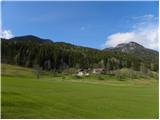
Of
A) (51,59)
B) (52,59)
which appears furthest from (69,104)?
(52,59)

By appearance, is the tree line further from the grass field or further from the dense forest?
the grass field

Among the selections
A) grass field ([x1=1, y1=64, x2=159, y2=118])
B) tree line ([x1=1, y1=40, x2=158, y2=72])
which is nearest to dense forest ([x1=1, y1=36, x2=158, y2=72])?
tree line ([x1=1, y1=40, x2=158, y2=72])

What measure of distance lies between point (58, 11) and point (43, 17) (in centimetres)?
66

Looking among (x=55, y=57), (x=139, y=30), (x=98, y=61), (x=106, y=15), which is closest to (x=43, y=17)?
(x=106, y=15)

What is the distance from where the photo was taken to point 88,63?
14275 cm

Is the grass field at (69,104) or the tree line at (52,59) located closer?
the grass field at (69,104)

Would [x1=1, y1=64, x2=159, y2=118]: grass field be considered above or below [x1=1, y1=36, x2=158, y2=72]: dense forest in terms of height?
below

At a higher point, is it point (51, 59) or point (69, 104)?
point (51, 59)

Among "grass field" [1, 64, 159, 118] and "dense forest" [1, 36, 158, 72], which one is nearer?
"grass field" [1, 64, 159, 118]

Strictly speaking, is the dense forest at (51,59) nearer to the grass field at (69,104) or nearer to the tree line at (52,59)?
the tree line at (52,59)

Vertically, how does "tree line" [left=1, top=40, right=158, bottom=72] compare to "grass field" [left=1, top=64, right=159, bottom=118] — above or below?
above

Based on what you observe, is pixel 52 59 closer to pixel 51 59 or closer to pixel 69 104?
pixel 51 59

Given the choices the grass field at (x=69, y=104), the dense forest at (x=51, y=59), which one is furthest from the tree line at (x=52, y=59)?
the grass field at (x=69, y=104)

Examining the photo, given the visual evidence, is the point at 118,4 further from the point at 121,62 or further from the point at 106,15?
the point at 121,62
